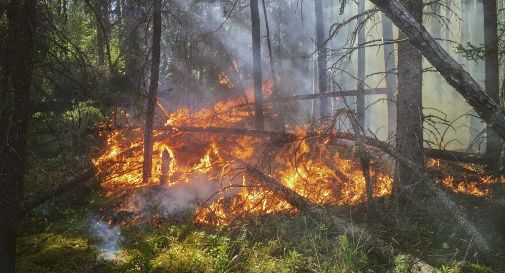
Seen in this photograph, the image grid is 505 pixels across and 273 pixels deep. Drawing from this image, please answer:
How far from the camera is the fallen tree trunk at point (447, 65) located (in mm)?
4520

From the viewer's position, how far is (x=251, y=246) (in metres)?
6.05

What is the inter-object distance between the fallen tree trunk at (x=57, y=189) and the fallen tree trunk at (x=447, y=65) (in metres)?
7.79

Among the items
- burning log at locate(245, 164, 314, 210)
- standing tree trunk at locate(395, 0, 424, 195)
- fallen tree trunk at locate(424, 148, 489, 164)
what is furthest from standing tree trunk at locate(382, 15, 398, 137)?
burning log at locate(245, 164, 314, 210)

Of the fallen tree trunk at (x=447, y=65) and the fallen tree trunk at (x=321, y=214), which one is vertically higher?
the fallen tree trunk at (x=447, y=65)

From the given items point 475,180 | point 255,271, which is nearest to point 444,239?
point 475,180

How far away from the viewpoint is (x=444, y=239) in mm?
5816

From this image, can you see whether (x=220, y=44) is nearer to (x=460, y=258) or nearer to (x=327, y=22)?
(x=460, y=258)

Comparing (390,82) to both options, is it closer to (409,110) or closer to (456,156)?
(456,156)

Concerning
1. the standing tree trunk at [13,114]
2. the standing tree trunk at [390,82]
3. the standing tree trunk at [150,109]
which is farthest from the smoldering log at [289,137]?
the standing tree trunk at [390,82]

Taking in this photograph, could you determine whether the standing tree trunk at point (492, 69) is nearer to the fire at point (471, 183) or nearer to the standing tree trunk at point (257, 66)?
the fire at point (471, 183)

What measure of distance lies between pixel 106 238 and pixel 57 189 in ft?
7.26

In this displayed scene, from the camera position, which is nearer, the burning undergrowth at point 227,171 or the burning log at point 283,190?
the burning log at point 283,190

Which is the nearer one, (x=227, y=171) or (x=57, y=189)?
(x=57, y=189)

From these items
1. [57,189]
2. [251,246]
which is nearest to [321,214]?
[251,246]
